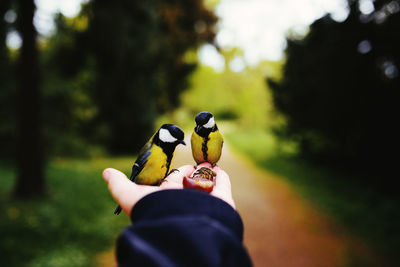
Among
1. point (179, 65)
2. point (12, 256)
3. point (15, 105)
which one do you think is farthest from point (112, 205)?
point (179, 65)

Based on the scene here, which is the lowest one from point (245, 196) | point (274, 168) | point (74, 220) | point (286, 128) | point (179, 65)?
point (74, 220)

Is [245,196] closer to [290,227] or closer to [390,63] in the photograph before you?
[290,227]

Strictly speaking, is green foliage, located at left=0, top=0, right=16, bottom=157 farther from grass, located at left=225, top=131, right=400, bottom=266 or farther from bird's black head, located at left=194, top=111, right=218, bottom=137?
bird's black head, located at left=194, top=111, right=218, bottom=137

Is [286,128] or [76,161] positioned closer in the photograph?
[76,161]

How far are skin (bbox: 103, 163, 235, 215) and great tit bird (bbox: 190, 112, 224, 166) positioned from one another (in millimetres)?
165

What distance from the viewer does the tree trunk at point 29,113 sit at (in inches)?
244

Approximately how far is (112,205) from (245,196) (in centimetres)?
388

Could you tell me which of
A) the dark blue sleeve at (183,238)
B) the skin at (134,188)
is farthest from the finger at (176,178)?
the dark blue sleeve at (183,238)

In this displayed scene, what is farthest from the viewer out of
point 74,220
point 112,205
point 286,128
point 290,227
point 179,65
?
point 179,65

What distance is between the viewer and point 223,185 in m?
1.79

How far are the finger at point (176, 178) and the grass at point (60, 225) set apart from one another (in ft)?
11.1

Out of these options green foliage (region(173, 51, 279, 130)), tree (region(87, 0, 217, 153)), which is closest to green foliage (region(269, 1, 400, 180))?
green foliage (region(173, 51, 279, 130))

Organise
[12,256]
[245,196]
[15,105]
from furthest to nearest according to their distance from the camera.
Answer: [15,105], [245,196], [12,256]

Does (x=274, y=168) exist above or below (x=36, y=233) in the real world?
above
